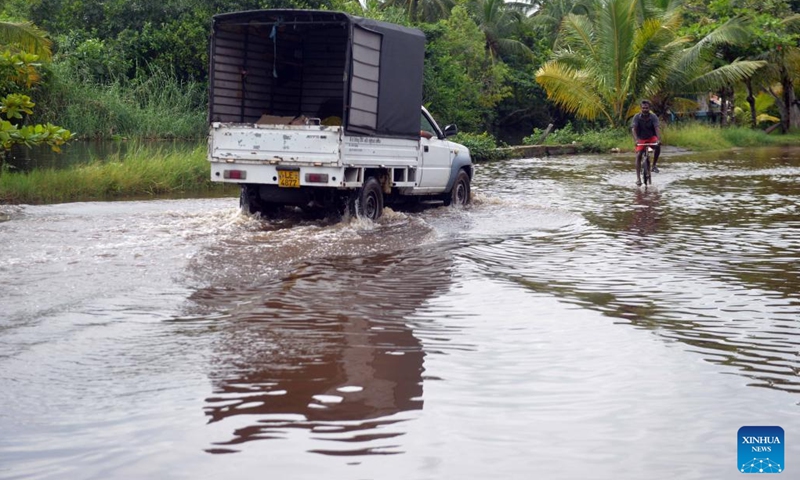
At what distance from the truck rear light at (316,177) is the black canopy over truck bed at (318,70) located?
0.60 meters

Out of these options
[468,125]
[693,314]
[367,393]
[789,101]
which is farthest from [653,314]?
[789,101]

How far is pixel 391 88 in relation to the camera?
43.0 ft

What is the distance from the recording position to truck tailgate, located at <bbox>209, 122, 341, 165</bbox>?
1182cm

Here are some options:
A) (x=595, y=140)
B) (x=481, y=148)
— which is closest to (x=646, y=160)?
(x=481, y=148)

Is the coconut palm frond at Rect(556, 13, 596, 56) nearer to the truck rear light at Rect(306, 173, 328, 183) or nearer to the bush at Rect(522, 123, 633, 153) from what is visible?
the bush at Rect(522, 123, 633, 153)

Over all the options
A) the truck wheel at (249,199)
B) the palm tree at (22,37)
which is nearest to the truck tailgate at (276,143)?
the truck wheel at (249,199)

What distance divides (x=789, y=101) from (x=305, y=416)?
47.7 meters

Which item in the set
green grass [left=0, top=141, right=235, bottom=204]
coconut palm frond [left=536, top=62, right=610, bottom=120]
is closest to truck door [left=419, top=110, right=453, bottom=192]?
green grass [left=0, top=141, right=235, bottom=204]

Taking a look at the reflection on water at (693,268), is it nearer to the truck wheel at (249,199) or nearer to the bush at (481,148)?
the truck wheel at (249,199)

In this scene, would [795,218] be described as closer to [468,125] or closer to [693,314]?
[693,314]

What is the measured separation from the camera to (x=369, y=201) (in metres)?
13.0

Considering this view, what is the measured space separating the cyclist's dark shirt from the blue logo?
1544cm

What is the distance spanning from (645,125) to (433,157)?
6.63m

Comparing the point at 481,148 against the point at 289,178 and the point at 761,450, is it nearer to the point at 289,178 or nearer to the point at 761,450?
the point at 289,178
